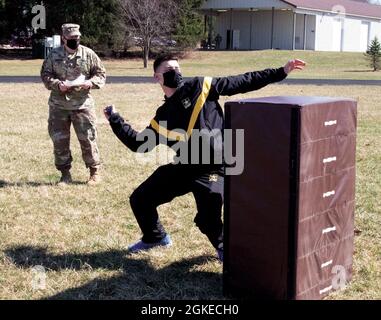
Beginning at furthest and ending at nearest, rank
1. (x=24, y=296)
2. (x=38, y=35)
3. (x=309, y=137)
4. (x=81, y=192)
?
(x=38, y=35) < (x=81, y=192) < (x=24, y=296) < (x=309, y=137)

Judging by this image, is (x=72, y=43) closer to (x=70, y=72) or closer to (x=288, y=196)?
(x=70, y=72)

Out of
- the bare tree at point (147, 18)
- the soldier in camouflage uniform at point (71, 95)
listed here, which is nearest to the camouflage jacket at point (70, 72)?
the soldier in camouflage uniform at point (71, 95)

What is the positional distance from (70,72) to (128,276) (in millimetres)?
3435

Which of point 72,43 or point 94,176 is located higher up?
point 72,43

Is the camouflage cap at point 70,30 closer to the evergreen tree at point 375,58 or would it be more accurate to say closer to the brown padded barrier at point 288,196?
the brown padded barrier at point 288,196

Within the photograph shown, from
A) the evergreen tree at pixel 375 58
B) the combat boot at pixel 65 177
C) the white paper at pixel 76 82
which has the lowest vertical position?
the combat boot at pixel 65 177

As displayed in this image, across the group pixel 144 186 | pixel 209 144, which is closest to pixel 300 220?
pixel 209 144

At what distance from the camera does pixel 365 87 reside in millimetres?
22828

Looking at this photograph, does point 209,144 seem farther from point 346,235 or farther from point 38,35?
point 38,35

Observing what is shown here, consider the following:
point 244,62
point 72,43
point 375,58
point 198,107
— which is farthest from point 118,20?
point 198,107

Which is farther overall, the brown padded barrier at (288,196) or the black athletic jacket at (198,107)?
the black athletic jacket at (198,107)

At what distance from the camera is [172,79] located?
459cm

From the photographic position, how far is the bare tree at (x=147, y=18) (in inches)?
1736
